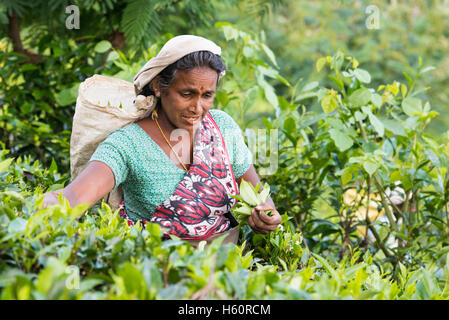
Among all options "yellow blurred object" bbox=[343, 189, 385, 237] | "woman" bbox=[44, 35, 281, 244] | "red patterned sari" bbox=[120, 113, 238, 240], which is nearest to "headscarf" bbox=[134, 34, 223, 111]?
"woman" bbox=[44, 35, 281, 244]

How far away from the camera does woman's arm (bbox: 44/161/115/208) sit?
1566 millimetres

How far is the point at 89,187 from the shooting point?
1.65 m

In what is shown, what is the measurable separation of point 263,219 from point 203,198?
276 millimetres

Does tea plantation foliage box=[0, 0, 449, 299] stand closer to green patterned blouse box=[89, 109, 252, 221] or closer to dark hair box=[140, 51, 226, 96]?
green patterned blouse box=[89, 109, 252, 221]

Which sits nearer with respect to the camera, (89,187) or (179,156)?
(89,187)

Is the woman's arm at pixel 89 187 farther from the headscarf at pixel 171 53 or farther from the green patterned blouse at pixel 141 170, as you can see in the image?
the headscarf at pixel 171 53

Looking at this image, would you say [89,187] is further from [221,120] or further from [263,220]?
[221,120]

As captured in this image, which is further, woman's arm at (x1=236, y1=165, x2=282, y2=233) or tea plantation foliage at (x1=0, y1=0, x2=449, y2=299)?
woman's arm at (x1=236, y1=165, x2=282, y2=233)

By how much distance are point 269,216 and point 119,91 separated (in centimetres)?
91

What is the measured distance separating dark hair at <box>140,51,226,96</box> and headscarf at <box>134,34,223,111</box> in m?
0.01

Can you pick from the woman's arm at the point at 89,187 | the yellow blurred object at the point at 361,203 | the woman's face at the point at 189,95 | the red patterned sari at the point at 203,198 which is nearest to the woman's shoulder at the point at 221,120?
the red patterned sari at the point at 203,198

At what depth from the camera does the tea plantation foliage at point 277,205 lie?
3.69ft

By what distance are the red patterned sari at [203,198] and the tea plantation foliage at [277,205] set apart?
15cm

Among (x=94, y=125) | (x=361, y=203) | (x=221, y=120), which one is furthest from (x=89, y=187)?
(x=361, y=203)
